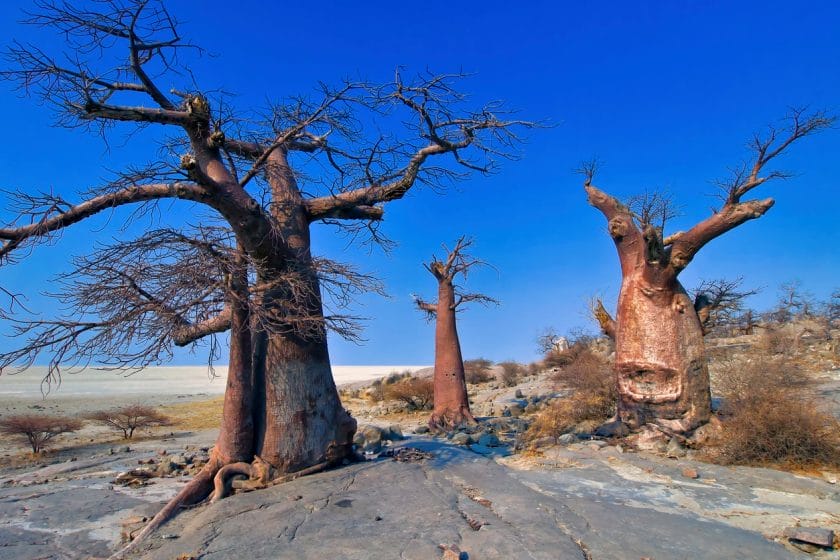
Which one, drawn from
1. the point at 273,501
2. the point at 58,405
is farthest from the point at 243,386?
the point at 58,405

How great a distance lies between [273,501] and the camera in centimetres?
487

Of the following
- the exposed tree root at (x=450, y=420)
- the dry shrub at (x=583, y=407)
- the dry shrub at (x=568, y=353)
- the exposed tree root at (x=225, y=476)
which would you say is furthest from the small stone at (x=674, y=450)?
the dry shrub at (x=568, y=353)

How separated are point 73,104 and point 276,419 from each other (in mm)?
3567

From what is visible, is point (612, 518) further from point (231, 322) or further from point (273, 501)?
point (231, 322)

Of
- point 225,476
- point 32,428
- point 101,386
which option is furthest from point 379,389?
point 101,386

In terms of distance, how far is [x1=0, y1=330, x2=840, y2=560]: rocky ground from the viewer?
388 centimetres

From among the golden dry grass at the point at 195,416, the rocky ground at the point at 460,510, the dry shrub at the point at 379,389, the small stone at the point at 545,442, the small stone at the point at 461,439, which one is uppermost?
the dry shrub at the point at 379,389

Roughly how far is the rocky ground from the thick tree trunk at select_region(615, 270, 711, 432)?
0.69 meters

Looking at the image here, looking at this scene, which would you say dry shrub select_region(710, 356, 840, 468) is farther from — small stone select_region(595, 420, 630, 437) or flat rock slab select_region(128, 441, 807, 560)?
flat rock slab select_region(128, 441, 807, 560)

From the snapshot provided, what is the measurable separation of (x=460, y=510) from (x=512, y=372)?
21401mm

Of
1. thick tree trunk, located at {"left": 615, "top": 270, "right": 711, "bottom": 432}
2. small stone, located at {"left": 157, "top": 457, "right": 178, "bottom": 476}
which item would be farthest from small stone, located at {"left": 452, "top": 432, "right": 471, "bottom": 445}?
small stone, located at {"left": 157, "top": 457, "right": 178, "bottom": 476}

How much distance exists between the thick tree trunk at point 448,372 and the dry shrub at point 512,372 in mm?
11274

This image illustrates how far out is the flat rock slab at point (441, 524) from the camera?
3.79 m

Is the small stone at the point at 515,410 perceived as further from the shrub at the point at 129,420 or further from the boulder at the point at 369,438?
the shrub at the point at 129,420
